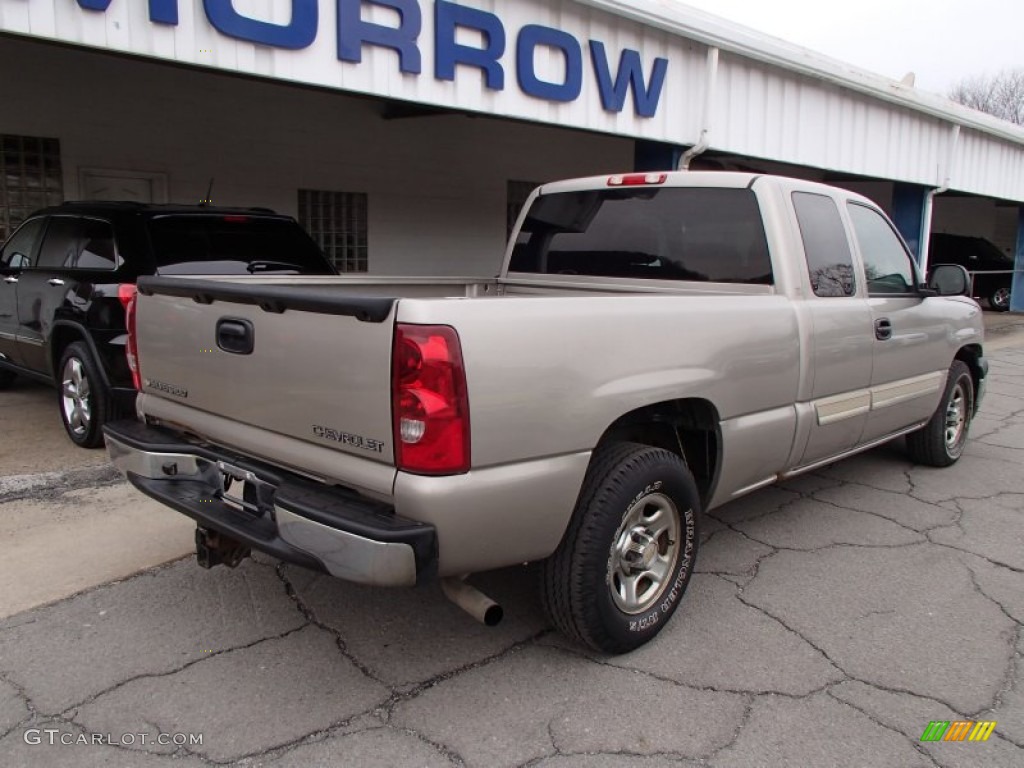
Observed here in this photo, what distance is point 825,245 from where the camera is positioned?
4117 millimetres

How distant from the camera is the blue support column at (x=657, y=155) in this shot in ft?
29.9

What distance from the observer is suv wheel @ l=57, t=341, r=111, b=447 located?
5.23m

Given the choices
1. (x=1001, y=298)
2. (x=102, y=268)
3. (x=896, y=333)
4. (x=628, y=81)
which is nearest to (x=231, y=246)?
(x=102, y=268)

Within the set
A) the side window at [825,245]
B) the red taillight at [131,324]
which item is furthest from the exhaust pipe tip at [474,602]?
the side window at [825,245]

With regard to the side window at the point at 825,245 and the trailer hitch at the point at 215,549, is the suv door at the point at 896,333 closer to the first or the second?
the side window at the point at 825,245

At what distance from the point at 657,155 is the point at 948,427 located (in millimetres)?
4817

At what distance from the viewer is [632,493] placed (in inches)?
113

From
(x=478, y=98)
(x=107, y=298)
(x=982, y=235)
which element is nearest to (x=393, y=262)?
(x=478, y=98)

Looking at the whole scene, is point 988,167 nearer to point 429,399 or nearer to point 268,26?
point 268,26

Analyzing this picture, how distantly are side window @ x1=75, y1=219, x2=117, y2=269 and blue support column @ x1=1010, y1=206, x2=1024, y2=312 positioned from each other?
1997 centimetres

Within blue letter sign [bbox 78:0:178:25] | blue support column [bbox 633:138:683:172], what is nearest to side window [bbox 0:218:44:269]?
blue letter sign [bbox 78:0:178:25]

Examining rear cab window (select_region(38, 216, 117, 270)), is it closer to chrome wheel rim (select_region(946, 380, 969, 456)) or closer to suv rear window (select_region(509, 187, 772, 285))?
suv rear window (select_region(509, 187, 772, 285))

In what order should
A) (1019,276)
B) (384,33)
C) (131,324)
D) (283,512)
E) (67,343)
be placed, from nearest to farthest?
(283,512) < (131,324) < (67,343) < (384,33) < (1019,276)

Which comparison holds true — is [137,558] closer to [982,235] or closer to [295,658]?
[295,658]
